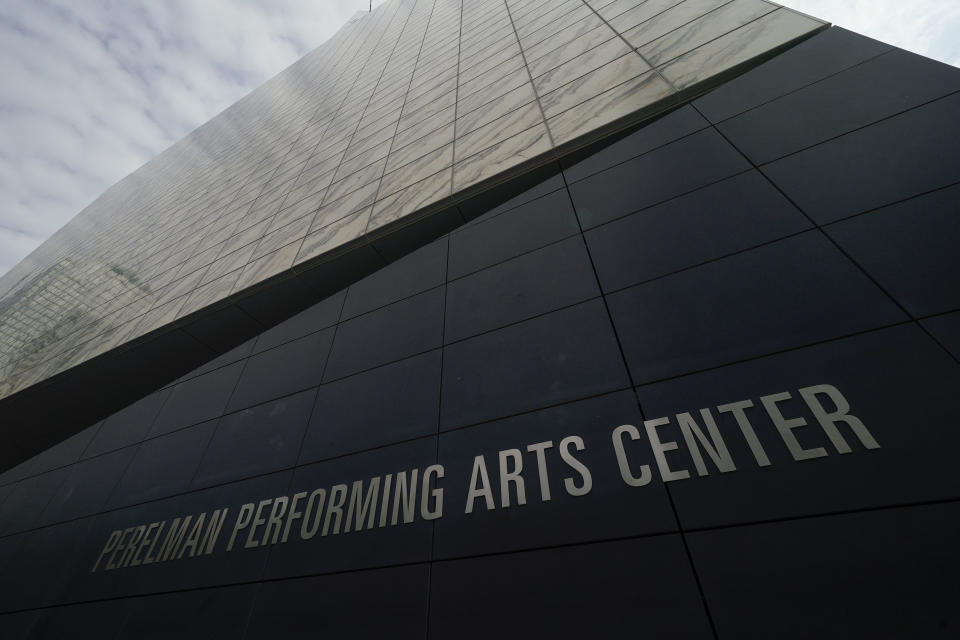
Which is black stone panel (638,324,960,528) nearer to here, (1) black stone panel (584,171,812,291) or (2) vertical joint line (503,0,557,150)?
(1) black stone panel (584,171,812,291)

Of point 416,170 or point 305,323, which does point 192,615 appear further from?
point 416,170

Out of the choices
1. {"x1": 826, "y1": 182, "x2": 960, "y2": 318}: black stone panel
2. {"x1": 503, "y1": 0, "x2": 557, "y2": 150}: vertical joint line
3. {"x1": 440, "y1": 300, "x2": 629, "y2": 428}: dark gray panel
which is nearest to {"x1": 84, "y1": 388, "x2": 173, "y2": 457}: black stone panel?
{"x1": 440, "y1": 300, "x2": 629, "y2": 428}: dark gray panel

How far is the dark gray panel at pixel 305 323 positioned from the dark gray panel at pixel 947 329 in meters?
7.72

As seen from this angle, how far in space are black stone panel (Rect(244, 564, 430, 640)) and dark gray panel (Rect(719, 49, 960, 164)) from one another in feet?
21.1

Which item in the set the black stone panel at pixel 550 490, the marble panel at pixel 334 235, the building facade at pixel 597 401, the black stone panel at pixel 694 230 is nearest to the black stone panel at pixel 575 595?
the building facade at pixel 597 401

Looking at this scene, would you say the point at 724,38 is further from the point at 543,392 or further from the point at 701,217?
the point at 543,392

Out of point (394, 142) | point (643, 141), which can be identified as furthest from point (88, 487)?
point (643, 141)

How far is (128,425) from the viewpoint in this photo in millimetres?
8758

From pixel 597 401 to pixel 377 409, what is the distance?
2.99 meters

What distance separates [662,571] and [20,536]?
1167 centimetres

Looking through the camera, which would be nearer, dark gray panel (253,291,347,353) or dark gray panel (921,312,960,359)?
dark gray panel (921,312,960,359)

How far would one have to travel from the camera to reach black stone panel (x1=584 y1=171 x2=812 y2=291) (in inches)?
181

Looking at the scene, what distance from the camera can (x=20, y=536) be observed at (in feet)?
25.6

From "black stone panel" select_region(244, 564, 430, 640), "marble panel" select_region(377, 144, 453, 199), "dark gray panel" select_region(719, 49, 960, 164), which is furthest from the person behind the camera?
"marble panel" select_region(377, 144, 453, 199)
